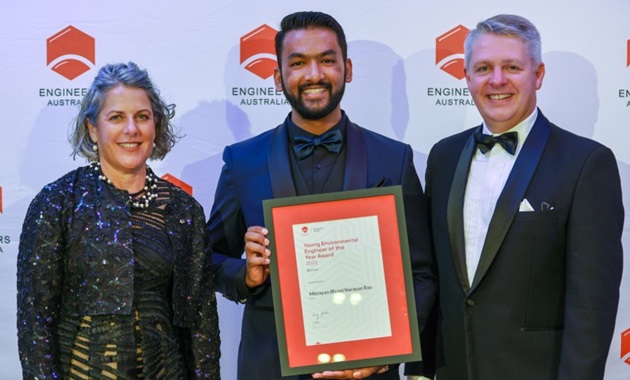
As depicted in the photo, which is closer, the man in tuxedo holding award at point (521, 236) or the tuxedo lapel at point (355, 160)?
the man in tuxedo holding award at point (521, 236)

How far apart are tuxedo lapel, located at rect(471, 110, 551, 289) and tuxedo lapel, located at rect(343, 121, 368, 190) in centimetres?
43

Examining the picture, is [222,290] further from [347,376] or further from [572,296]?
[572,296]

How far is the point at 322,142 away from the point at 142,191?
602 millimetres

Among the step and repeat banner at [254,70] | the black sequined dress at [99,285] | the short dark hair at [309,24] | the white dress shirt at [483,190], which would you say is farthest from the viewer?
the step and repeat banner at [254,70]

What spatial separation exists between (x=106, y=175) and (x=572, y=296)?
148 cm

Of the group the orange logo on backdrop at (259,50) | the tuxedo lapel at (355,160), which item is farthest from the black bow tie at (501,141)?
the orange logo on backdrop at (259,50)

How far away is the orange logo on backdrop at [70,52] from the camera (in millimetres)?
3219

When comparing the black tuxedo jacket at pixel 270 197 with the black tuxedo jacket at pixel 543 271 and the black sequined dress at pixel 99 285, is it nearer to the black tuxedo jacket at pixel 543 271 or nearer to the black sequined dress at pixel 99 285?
the black tuxedo jacket at pixel 543 271

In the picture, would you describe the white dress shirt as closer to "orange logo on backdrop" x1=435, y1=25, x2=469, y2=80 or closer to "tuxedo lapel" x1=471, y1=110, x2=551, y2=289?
"tuxedo lapel" x1=471, y1=110, x2=551, y2=289

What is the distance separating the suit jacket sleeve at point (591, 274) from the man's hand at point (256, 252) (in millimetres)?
915

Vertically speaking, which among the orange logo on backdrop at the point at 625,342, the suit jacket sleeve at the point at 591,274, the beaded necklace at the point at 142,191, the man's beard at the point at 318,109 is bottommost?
the orange logo on backdrop at the point at 625,342

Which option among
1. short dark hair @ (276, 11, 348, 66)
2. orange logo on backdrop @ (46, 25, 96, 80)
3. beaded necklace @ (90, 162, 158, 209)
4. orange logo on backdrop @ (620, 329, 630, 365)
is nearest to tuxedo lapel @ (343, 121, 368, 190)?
short dark hair @ (276, 11, 348, 66)

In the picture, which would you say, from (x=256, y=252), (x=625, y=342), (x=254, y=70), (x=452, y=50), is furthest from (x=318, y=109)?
(x=625, y=342)

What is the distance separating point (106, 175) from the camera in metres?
2.23
